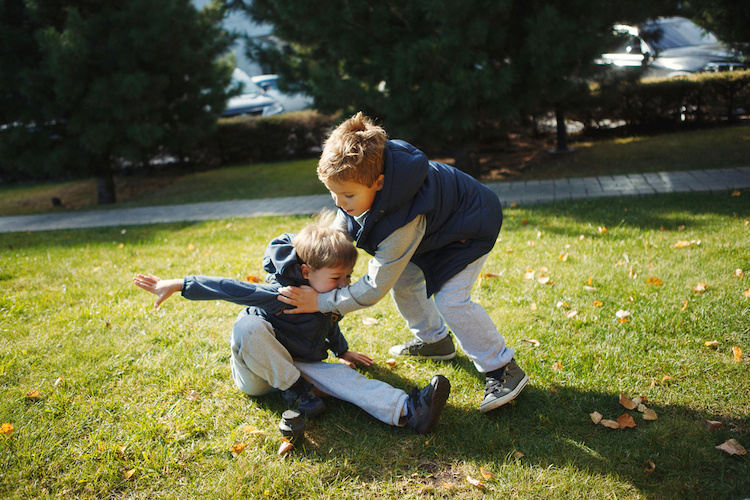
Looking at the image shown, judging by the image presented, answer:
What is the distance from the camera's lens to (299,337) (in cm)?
263

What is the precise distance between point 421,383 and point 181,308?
2.00 meters

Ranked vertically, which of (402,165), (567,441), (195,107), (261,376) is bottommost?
(567,441)

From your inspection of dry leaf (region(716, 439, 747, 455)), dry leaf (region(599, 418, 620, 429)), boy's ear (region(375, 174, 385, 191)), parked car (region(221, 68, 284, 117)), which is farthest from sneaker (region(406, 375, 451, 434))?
parked car (region(221, 68, 284, 117))

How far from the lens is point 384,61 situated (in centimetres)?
754

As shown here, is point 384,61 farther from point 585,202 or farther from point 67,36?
point 67,36

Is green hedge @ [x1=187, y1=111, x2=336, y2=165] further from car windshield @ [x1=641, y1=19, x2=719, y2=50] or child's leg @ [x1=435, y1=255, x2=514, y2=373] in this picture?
child's leg @ [x1=435, y1=255, x2=514, y2=373]

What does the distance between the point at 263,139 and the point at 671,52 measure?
1029 cm

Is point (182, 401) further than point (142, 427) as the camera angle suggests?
Yes

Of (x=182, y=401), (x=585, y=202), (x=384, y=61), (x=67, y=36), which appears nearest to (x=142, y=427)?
(x=182, y=401)

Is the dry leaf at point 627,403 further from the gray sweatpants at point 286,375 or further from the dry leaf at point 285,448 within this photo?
the dry leaf at point 285,448

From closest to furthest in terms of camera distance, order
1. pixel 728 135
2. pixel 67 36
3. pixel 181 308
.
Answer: pixel 181 308 < pixel 67 36 < pixel 728 135

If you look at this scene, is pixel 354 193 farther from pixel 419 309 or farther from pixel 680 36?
pixel 680 36

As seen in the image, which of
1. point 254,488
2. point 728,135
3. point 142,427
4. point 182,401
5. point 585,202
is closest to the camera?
point 254,488

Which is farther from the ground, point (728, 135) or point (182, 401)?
point (728, 135)
